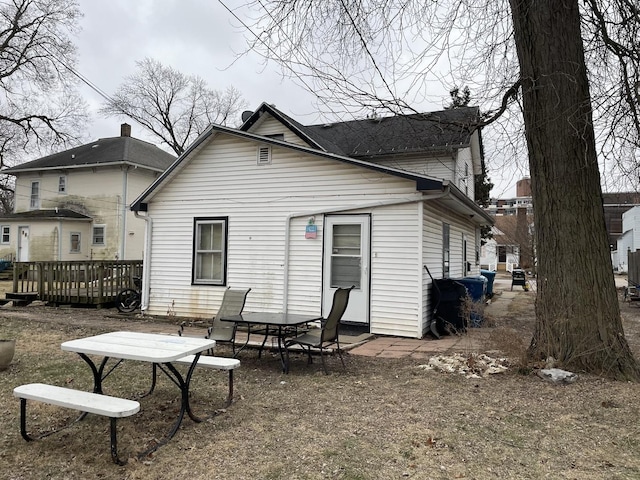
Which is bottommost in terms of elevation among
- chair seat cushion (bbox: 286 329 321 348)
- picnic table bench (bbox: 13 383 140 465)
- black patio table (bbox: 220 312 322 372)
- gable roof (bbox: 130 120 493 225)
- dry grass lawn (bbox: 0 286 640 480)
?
dry grass lawn (bbox: 0 286 640 480)

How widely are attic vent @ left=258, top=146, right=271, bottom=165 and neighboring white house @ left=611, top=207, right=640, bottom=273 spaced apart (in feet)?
104

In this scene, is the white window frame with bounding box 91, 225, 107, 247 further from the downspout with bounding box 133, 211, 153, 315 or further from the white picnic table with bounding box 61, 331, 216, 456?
the white picnic table with bounding box 61, 331, 216, 456

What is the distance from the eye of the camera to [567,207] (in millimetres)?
5379

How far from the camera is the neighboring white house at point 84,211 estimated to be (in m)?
24.4

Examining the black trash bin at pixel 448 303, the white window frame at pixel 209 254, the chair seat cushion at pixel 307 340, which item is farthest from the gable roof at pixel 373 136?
the chair seat cushion at pixel 307 340

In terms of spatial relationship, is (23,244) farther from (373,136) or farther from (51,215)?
(373,136)

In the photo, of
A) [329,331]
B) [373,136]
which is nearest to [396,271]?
[329,331]

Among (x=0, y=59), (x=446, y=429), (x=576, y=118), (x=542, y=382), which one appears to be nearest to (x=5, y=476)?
(x=446, y=429)

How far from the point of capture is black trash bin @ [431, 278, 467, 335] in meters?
8.75

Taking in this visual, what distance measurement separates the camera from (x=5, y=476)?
302cm

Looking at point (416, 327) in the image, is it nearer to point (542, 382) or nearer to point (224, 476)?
point (542, 382)

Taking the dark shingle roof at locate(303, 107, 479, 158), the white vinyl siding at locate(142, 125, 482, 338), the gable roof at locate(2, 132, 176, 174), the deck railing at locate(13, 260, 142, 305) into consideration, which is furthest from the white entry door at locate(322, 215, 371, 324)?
the gable roof at locate(2, 132, 176, 174)

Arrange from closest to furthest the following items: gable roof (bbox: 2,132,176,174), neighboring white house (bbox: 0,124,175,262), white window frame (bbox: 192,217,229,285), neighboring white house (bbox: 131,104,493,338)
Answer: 1. neighboring white house (bbox: 131,104,493,338)
2. white window frame (bbox: 192,217,229,285)
3. neighboring white house (bbox: 0,124,175,262)
4. gable roof (bbox: 2,132,176,174)

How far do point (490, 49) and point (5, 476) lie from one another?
7.10m
